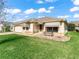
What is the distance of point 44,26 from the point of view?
55625 millimetres

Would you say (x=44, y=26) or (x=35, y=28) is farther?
Result: (x=35, y=28)

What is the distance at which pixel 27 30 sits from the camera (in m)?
60.1

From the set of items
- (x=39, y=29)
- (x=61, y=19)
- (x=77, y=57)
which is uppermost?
(x=61, y=19)

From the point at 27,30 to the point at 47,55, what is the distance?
131 ft

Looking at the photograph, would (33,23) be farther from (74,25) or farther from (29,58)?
(29,58)

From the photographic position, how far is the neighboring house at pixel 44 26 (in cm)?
5113

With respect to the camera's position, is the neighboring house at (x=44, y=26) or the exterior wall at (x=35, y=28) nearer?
the exterior wall at (x=35, y=28)

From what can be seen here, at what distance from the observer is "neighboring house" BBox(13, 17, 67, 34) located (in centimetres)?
5113

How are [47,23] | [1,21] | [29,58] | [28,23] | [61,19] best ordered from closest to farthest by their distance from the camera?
[29,58] < [1,21] < [61,19] < [47,23] < [28,23]

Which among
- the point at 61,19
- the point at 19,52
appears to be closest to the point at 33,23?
the point at 61,19

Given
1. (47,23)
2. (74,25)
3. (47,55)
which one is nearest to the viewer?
(47,55)

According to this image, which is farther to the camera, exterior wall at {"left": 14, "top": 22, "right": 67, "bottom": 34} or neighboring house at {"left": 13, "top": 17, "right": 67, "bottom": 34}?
neighboring house at {"left": 13, "top": 17, "right": 67, "bottom": 34}

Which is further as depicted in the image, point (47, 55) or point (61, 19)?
point (61, 19)

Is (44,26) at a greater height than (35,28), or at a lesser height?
greater
